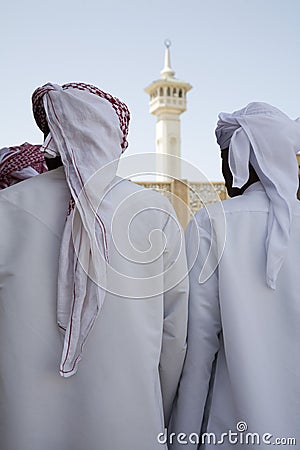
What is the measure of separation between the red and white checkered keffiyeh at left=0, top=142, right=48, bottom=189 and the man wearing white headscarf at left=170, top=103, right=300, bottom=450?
68cm

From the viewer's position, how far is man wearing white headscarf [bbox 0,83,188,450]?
52.8 inches

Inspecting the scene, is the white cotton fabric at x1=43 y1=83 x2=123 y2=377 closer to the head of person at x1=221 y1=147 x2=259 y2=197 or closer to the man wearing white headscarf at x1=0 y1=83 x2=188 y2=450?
the man wearing white headscarf at x1=0 y1=83 x2=188 y2=450

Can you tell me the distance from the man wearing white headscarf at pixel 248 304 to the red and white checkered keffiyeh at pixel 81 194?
1.37 feet

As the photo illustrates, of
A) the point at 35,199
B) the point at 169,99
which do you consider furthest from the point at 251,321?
the point at 169,99

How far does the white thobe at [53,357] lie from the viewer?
4.49 feet

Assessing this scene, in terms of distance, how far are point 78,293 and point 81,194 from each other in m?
0.23

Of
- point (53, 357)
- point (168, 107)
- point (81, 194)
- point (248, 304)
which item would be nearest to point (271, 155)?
point (248, 304)

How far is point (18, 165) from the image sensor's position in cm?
202

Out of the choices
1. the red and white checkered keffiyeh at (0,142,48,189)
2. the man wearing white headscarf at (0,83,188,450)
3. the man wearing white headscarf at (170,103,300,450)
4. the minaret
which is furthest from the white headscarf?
the minaret

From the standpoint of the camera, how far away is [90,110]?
53.4 inches

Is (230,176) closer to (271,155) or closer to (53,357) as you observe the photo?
(271,155)

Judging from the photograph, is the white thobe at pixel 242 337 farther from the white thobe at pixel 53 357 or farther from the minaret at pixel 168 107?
the minaret at pixel 168 107

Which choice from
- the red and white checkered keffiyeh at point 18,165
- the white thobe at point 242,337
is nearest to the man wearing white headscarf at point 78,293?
the white thobe at point 242,337

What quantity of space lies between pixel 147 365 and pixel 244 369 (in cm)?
33
